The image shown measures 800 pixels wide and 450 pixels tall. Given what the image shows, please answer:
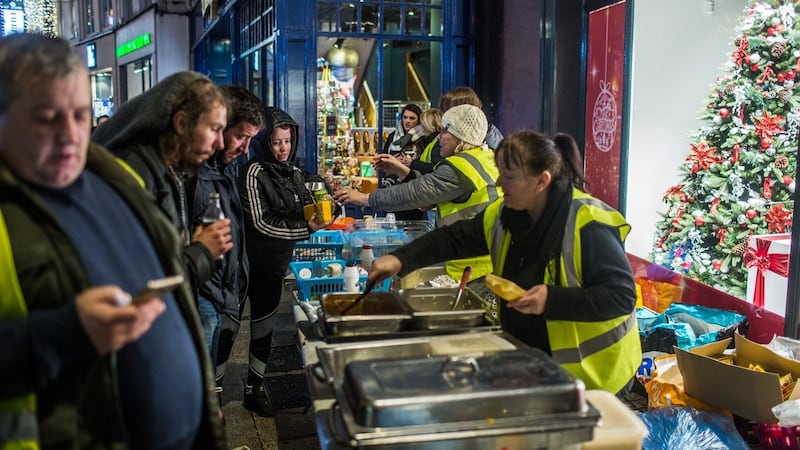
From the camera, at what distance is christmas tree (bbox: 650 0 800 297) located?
5320 mm

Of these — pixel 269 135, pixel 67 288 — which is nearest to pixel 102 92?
pixel 269 135

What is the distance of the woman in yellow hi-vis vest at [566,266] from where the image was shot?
2.70 m

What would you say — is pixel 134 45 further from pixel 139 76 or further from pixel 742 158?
pixel 742 158

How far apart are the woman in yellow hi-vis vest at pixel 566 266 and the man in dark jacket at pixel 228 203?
4.65ft

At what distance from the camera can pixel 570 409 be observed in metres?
2.05

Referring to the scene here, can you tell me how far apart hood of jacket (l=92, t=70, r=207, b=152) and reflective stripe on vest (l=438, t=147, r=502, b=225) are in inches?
80.8

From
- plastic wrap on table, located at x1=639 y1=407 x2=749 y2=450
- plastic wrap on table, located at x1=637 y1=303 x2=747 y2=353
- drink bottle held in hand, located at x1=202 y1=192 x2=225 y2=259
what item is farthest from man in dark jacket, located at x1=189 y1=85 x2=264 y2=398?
plastic wrap on table, located at x1=637 y1=303 x2=747 y2=353

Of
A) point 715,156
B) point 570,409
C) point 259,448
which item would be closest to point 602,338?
point 570,409

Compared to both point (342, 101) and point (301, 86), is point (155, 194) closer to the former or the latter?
point (301, 86)

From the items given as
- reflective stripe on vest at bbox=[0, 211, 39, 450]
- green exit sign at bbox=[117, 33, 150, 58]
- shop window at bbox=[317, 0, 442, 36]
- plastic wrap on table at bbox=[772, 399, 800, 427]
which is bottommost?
plastic wrap on table at bbox=[772, 399, 800, 427]

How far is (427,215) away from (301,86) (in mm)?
2441

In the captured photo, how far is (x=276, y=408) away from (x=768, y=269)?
11.8 feet

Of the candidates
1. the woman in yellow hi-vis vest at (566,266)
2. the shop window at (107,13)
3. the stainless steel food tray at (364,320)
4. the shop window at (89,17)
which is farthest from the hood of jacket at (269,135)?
the shop window at (89,17)

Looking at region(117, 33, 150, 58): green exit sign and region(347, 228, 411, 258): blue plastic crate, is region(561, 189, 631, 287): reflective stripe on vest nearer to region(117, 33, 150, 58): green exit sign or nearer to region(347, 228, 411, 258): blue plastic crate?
region(347, 228, 411, 258): blue plastic crate
